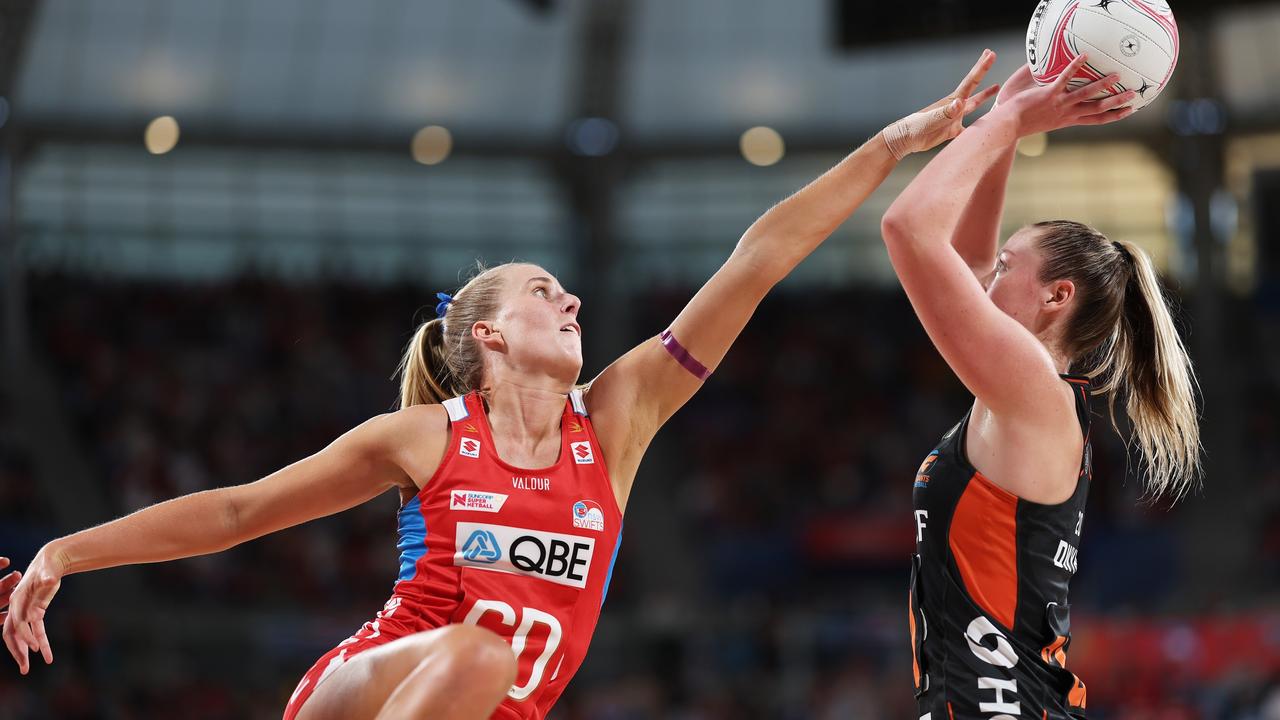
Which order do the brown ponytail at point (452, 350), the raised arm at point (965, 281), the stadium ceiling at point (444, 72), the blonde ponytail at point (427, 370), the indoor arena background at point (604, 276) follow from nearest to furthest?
1. the raised arm at point (965, 281)
2. the brown ponytail at point (452, 350)
3. the blonde ponytail at point (427, 370)
4. the indoor arena background at point (604, 276)
5. the stadium ceiling at point (444, 72)

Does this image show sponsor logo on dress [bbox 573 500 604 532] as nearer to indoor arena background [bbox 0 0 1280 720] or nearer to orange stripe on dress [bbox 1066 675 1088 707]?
orange stripe on dress [bbox 1066 675 1088 707]

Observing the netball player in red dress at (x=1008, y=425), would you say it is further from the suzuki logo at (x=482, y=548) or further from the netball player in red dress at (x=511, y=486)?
the suzuki logo at (x=482, y=548)

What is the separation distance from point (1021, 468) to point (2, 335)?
69.2 ft

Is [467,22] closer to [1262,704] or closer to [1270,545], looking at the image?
[1270,545]

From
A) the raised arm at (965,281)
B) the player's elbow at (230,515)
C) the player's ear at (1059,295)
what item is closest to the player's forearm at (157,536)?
the player's elbow at (230,515)

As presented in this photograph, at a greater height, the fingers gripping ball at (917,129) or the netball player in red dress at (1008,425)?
the fingers gripping ball at (917,129)

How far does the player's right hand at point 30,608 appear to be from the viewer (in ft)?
10.6

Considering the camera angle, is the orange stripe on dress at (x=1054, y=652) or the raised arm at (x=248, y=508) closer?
the orange stripe on dress at (x=1054, y=652)

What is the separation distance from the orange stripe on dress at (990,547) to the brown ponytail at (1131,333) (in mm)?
433

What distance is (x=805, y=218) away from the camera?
12.3 feet

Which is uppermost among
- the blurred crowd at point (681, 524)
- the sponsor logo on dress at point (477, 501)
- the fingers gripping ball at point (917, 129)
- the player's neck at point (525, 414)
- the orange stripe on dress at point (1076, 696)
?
the fingers gripping ball at point (917, 129)

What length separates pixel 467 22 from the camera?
25266 millimetres

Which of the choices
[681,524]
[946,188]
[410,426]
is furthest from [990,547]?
[681,524]

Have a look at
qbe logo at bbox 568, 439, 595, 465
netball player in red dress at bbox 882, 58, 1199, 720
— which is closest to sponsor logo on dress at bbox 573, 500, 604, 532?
qbe logo at bbox 568, 439, 595, 465
